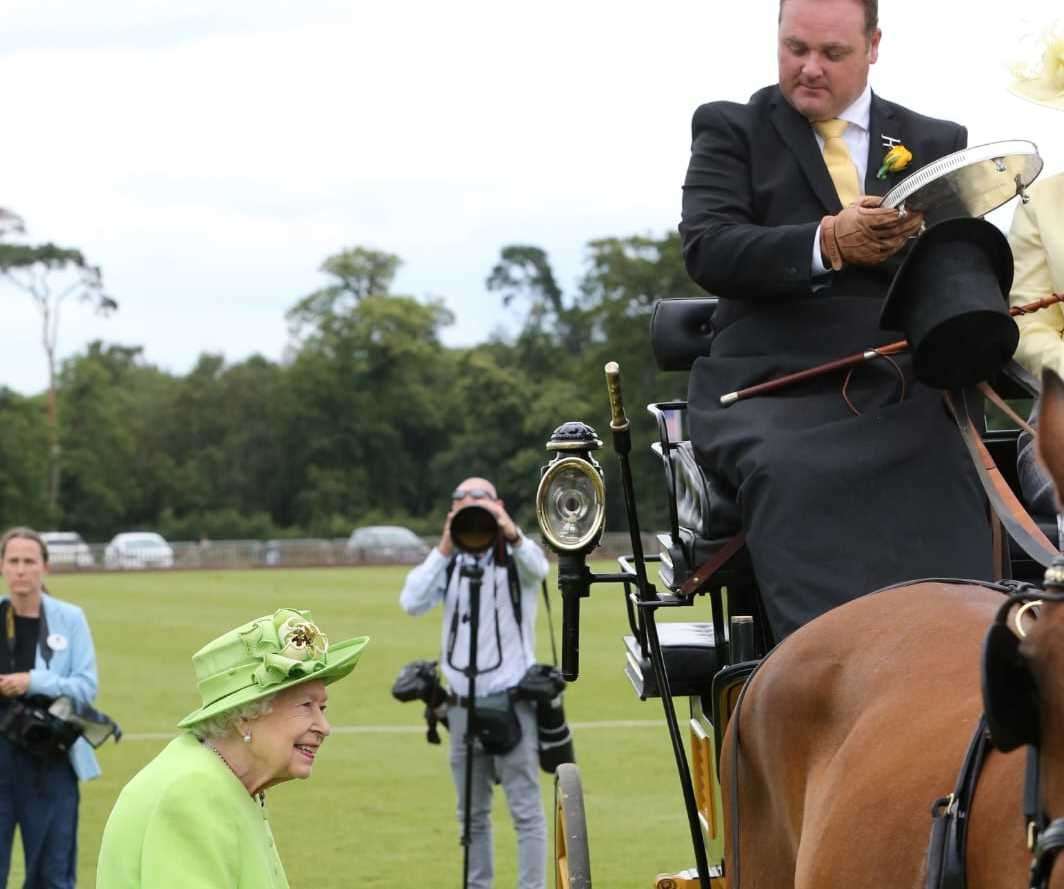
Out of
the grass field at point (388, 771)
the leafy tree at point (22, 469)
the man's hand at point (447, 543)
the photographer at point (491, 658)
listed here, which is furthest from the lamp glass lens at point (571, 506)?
the leafy tree at point (22, 469)

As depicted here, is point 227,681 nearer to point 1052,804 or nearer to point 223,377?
point 1052,804

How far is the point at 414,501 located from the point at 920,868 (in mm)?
84374

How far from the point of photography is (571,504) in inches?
199

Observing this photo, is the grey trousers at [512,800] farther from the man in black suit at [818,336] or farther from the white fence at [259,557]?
the white fence at [259,557]

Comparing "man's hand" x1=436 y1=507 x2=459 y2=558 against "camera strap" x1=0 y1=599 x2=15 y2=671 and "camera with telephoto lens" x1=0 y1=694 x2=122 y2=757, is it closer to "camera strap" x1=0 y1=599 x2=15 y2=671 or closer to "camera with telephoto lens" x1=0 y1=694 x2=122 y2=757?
"camera with telephoto lens" x1=0 y1=694 x2=122 y2=757

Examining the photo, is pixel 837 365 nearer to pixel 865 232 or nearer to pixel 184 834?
pixel 865 232

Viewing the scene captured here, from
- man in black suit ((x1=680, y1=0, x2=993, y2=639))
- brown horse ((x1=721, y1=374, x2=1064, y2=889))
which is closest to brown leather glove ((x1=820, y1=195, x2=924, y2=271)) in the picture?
man in black suit ((x1=680, y1=0, x2=993, y2=639))

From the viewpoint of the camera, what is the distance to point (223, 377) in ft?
307

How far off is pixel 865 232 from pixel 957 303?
1.39 feet

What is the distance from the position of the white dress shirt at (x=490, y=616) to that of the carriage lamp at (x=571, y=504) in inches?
203

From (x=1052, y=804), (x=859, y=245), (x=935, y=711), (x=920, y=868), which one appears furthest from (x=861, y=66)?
(x=1052, y=804)

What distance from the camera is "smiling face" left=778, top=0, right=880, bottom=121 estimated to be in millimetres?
4762

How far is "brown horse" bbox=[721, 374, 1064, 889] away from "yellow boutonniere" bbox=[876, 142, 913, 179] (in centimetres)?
122

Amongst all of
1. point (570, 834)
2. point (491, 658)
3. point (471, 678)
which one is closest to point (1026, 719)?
point (570, 834)
